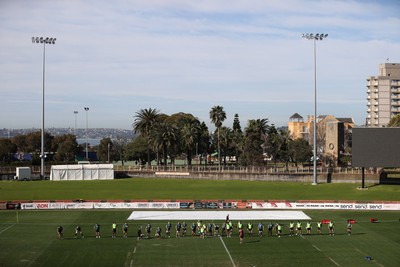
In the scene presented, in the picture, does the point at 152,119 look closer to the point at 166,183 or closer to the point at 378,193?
the point at 166,183

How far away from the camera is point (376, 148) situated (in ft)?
282

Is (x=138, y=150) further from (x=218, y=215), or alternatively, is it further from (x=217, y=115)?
(x=218, y=215)

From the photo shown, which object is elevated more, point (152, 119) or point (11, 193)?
point (152, 119)

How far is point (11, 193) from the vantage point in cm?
8962

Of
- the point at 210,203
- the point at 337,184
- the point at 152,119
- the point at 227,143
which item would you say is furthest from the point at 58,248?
the point at 227,143

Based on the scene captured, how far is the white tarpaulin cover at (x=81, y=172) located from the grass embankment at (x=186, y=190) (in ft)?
13.4

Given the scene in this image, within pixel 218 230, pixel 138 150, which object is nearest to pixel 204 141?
pixel 138 150

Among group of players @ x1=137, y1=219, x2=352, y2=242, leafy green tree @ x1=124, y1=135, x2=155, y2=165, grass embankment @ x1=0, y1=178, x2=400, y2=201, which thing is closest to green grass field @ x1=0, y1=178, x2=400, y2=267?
group of players @ x1=137, y1=219, x2=352, y2=242

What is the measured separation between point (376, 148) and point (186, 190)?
93.6 ft

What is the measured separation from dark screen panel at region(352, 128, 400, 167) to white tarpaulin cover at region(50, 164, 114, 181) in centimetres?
4523

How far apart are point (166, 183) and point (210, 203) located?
3059 cm

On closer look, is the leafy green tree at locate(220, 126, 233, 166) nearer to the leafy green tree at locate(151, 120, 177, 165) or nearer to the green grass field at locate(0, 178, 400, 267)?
the leafy green tree at locate(151, 120, 177, 165)

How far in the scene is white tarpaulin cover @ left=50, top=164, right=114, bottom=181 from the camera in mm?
109125

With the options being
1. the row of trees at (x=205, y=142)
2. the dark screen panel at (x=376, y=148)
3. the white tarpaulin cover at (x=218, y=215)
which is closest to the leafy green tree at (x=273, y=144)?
the row of trees at (x=205, y=142)
